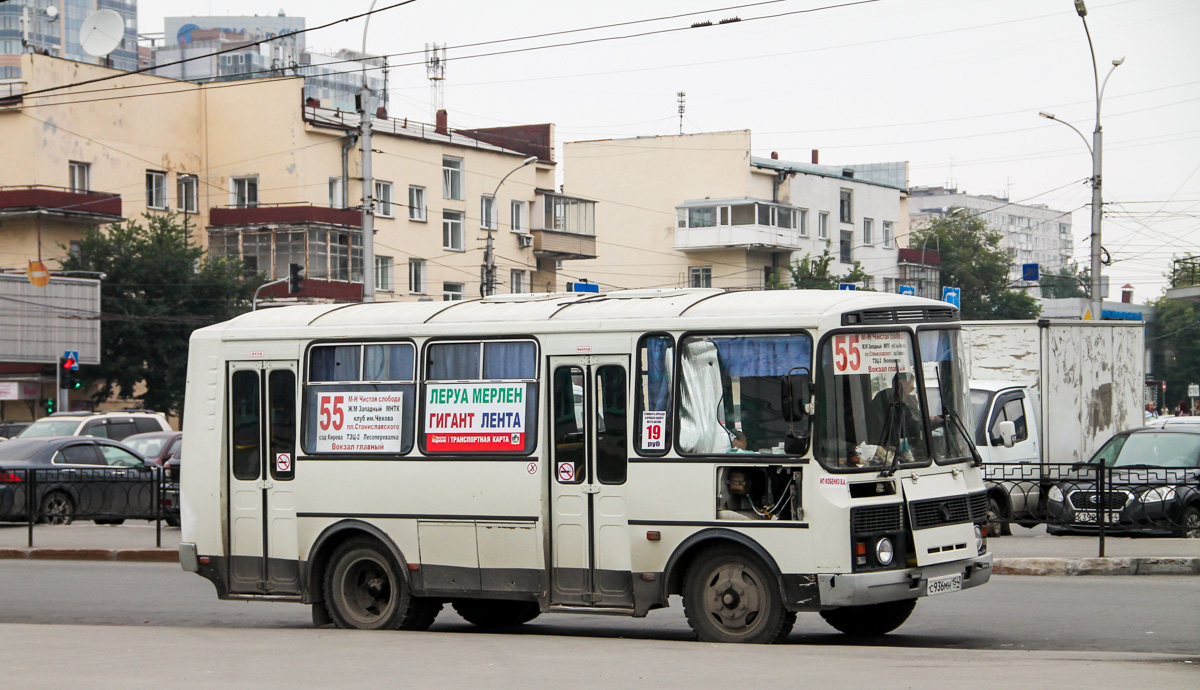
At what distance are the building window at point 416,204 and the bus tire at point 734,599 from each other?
193 feet

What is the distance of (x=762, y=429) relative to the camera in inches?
418

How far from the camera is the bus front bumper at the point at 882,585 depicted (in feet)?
33.3

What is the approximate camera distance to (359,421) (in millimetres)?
12359

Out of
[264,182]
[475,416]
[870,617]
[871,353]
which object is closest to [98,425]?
[475,416]

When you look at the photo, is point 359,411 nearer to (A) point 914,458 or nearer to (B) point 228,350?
(B) point 228,350

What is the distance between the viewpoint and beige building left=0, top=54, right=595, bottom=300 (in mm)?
59500

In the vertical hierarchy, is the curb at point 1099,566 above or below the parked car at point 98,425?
below

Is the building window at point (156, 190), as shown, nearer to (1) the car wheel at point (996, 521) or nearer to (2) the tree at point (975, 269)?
(1) the car wheel at point (996, 521)

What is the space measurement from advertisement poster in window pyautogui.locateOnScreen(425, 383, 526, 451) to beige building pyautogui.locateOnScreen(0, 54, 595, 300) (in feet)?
157

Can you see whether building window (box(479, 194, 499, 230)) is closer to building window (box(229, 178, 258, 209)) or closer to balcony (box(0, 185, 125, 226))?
building window (box(229, 178, 258, 209))

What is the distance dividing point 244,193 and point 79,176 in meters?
7.78

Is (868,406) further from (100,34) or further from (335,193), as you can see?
(335,193)

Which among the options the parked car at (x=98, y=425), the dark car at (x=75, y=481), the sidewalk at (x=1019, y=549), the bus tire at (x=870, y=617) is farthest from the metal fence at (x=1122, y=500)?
the parked car at (x=98, y=425)

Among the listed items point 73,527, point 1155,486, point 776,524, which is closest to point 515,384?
point 776,524
